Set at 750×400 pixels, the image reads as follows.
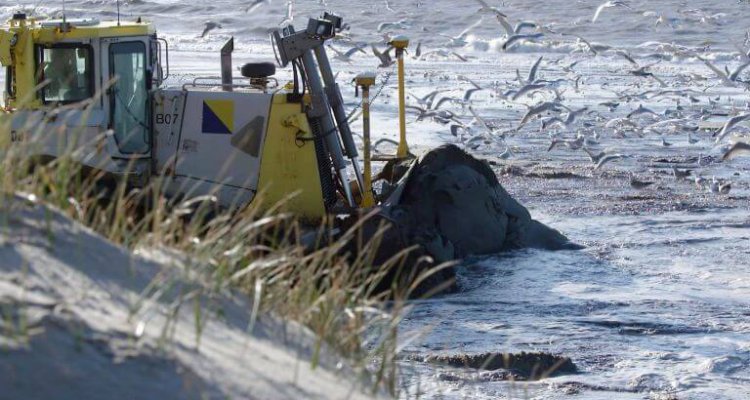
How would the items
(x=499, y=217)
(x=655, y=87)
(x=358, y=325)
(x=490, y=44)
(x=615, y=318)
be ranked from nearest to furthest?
1. (x=358, y=325)
2. (x=615, y=318)
3. (x=499, y=217)
4. (x=655, y=87)
5. (x=490, y=44)

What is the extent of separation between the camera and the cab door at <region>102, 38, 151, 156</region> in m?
9.95

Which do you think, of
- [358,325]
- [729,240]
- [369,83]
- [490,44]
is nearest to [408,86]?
[490,44]

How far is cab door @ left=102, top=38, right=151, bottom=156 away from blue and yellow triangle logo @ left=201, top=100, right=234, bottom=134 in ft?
1.52

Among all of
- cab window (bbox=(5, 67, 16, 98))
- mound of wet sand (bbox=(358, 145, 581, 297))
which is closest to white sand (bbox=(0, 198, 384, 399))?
mound of wet sand (bbox=(358, 145, 581, 297))

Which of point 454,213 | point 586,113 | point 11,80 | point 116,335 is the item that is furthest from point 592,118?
point 116,335

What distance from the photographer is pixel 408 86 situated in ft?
88.7

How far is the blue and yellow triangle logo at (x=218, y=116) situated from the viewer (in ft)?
33.2

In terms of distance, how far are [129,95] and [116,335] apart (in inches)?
264

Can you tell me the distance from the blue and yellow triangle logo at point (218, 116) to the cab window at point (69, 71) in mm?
902

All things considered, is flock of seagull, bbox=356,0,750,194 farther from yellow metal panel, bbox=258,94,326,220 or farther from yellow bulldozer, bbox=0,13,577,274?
yellow metal panel, bbox=258,94,326,220

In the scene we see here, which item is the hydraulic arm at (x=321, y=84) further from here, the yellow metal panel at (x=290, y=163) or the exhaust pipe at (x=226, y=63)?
the exhaust pipe at (x=226, y=63)

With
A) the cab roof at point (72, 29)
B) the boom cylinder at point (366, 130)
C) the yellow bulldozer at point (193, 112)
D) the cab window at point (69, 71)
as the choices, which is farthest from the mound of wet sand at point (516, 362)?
the cab roof at point (72, 29)

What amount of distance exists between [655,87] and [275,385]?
79.2ft

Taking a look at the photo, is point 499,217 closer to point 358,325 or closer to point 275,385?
point 358,325
